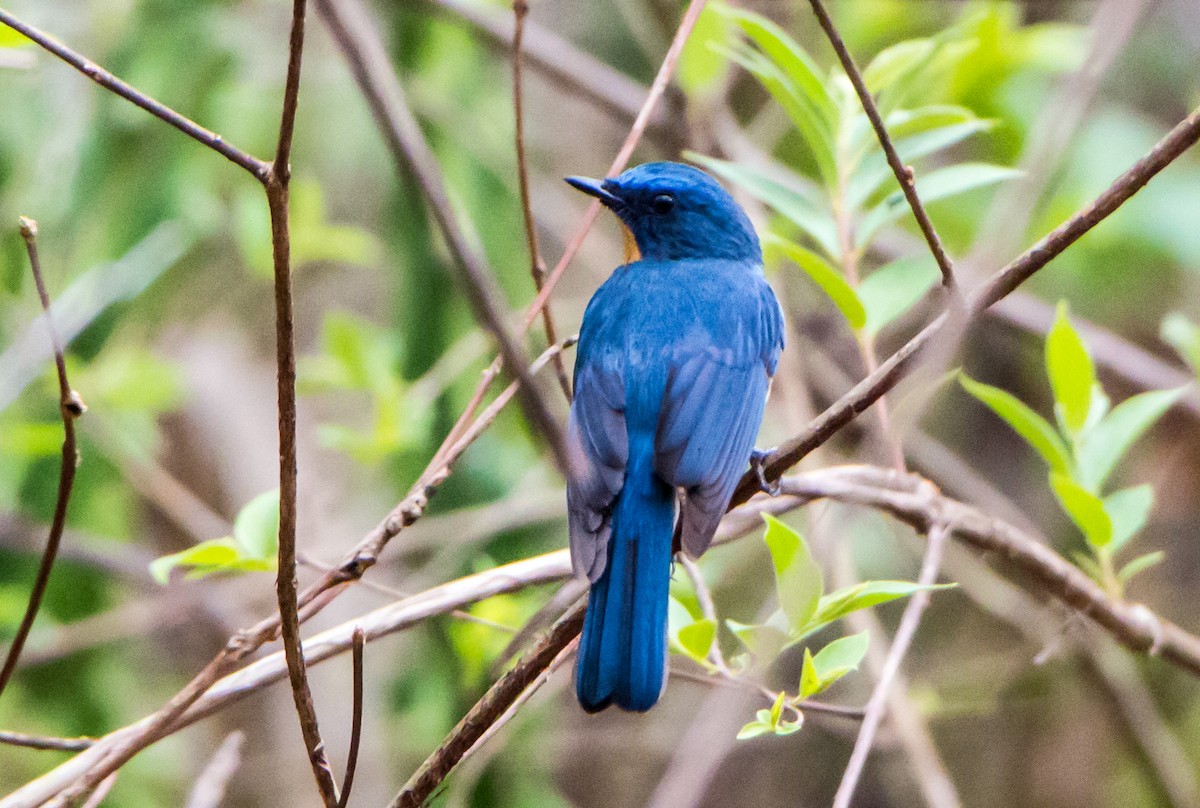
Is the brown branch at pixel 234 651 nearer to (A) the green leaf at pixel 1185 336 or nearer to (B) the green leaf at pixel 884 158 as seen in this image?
(B) the green leaf at pixel 884 158

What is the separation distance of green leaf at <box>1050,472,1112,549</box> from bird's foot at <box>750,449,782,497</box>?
47 centimetres

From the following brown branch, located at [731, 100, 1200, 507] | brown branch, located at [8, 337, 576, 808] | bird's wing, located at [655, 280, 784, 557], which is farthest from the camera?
bird's wing, located at [655, 280, 784, 557]

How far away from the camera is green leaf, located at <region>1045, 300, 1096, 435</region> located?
84.9 inches

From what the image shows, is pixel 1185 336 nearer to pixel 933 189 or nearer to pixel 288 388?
pixel 933 189

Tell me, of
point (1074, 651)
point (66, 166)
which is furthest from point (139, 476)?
point (1074, 651)

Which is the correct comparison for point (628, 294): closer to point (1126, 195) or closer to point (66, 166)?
point (1126, 195)

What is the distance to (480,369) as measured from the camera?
124 inches

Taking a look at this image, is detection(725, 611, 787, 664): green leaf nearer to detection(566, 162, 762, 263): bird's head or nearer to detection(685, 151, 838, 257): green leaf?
detection(685, 151, 838, 257): green leaf

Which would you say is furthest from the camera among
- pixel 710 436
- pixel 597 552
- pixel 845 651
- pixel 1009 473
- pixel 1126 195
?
pixel 1009 473

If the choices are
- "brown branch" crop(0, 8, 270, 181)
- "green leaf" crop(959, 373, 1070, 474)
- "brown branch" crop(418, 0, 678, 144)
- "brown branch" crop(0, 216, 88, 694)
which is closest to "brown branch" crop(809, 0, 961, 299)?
"green leaf" crop(959, 373, 1070, 474)

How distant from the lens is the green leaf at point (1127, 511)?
2262mm

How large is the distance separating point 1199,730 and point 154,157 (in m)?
4.41

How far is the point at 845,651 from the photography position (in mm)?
1801

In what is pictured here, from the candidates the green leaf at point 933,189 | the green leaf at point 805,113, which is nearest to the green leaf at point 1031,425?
the green leaf at point 933,189
